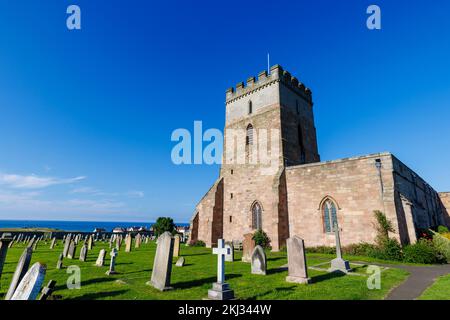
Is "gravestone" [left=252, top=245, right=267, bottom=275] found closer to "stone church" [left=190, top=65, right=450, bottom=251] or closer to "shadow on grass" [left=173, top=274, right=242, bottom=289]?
"shadow on grass" [left=173, top=274, right=242, bottom=289]

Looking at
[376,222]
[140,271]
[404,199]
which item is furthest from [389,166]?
[140,271]

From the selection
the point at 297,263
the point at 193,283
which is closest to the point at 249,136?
the point at 297,263

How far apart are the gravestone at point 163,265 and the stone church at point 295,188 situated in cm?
1205

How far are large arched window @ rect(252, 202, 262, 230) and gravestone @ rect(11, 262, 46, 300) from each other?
1788cm

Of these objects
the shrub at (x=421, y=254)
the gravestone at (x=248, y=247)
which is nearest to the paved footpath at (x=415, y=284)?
the shrub at (x=421, y=254)

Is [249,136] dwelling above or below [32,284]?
above

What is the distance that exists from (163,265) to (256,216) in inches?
592

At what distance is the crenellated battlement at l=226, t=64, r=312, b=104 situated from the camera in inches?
918

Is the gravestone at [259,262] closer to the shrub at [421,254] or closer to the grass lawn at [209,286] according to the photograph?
the grass lawn at [209,286]

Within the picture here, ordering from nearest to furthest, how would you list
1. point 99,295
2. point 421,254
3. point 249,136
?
point 99,295, point 421,254, point 249,136

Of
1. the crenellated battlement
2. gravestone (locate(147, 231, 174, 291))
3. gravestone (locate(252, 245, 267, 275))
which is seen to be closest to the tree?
the crenellated battlement

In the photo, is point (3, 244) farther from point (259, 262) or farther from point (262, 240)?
point (262, 240)

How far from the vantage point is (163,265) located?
24.5 feet
